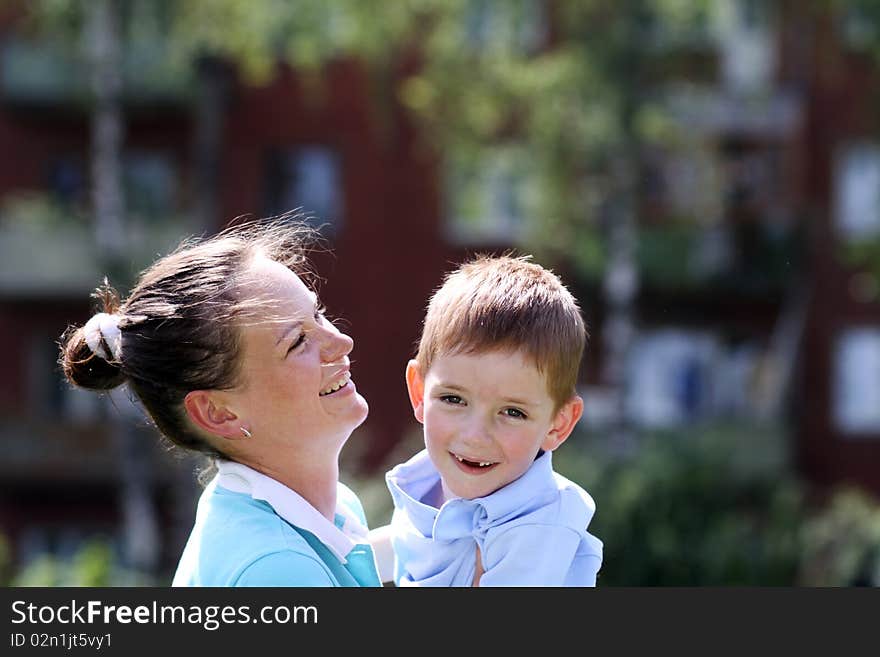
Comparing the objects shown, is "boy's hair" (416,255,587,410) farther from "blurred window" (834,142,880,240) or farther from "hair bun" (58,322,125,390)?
"blurred window" (834,142,880,240)

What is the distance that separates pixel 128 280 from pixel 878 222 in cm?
1015

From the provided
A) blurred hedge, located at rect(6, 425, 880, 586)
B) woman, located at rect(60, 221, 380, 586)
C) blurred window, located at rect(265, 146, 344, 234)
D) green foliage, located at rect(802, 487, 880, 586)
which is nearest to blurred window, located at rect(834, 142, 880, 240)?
blurred hedge, located at rect(6, 425, 880, 586)

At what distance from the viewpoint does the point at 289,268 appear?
2566 millimetres

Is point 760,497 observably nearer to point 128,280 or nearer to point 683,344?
point 683,344

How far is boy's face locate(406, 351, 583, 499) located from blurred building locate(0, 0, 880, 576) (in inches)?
566

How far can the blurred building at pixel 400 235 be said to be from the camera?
1719cm

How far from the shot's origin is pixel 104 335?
2398 mm

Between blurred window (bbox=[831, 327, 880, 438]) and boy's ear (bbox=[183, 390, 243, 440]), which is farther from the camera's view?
blurred window (bbox=[831, 327, 880, 438])

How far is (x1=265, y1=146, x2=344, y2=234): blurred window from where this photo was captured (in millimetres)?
18203

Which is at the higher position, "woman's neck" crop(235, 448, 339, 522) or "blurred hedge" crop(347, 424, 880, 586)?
"woman's neck" crop(235, 448, 339, 522)

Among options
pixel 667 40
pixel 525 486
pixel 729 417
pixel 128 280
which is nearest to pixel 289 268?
pixel 525 486

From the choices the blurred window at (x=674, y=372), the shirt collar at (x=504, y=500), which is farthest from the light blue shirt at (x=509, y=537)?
the blurred window at (x=674, y=372)

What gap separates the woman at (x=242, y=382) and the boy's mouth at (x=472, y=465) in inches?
8.3

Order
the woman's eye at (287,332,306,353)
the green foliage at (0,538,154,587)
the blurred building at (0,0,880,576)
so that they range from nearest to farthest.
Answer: the woman's eye at (287,332,306,353) < the green foliage at (0,538,154,587) < the blurred building at (0,0,880,576)
